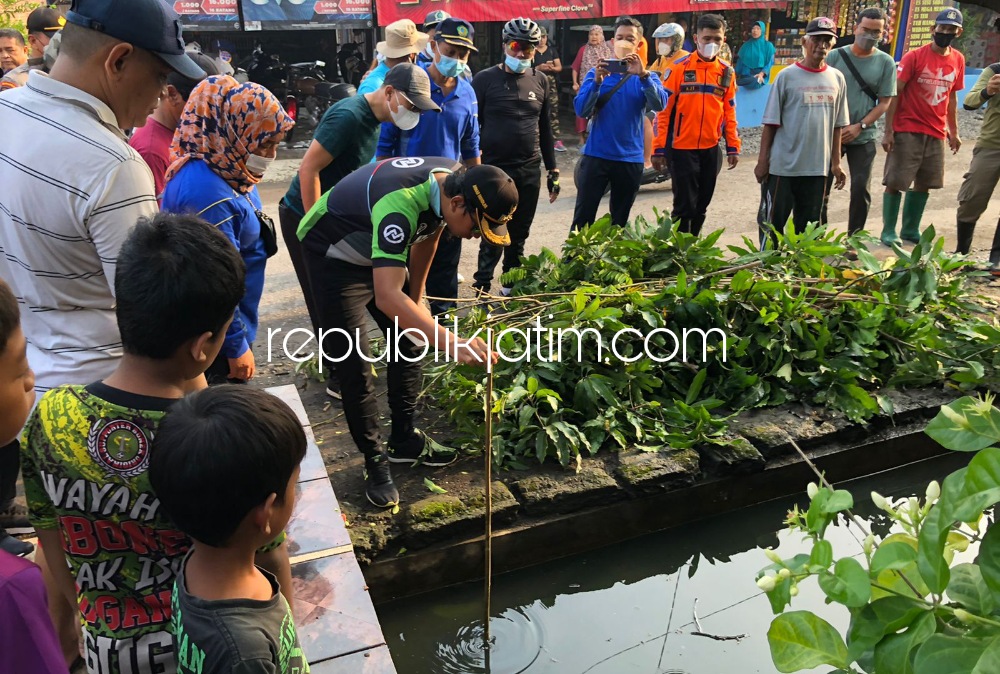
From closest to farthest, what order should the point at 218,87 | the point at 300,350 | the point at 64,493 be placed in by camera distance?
the point at 64,493 < the point at 218,87 < the point at 300,350

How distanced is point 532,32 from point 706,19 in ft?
5.16

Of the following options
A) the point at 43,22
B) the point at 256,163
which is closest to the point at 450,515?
the point at 256,163

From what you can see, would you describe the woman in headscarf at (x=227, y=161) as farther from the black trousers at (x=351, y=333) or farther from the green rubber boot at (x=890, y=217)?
the green rubber boot at (x=890, y=217)

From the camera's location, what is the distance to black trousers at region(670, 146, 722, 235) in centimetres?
629

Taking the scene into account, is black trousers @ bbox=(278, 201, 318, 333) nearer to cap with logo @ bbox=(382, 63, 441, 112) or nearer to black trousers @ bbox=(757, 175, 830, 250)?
cap with logo @ bbox=(382, 63, 441, 112)

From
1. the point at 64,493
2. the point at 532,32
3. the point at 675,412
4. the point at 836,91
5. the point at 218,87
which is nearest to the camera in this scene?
the point at 64,493

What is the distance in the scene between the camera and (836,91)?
6.11 m

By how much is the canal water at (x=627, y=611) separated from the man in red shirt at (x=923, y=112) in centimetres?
428

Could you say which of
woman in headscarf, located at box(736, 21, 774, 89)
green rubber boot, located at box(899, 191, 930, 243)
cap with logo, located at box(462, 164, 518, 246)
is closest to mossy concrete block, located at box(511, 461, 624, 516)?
cap with logo, located at box(462, 164, 518, 246)

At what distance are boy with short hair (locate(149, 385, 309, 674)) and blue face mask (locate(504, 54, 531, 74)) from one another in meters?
4.70

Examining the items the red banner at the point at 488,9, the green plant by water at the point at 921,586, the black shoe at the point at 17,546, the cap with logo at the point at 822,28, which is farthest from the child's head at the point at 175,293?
the red banner at the point at 488,9

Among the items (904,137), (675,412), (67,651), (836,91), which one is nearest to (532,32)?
(836,91)

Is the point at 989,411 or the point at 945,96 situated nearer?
the point at 989,411

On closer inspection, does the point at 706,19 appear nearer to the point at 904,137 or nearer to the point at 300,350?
the point at 904,137
